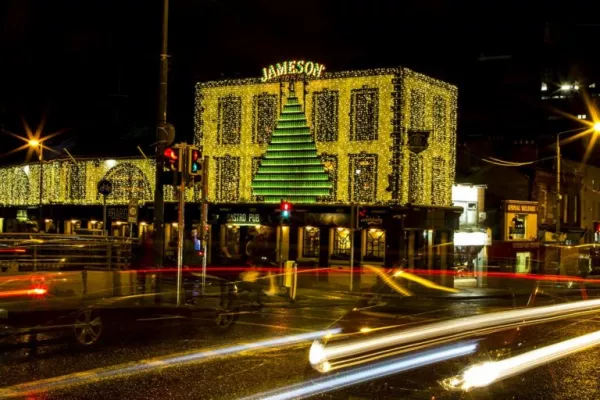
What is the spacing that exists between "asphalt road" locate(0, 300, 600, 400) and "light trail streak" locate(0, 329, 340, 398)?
0.5 inches

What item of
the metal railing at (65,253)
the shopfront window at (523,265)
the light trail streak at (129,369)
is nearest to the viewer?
the light trail streak at (129,369)

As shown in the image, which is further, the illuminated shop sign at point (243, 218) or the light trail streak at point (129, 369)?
the illuminated shop sign at point (243, 218)

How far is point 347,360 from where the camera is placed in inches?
323

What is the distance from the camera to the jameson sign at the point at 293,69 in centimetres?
3159

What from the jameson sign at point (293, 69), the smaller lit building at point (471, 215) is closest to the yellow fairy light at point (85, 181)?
the jameson sign at point (293, 69)

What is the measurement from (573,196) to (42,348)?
131 feet

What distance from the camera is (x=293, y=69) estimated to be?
105 feet

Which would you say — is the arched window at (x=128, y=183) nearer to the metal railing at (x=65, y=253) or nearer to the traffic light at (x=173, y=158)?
the metal railing at (x=65, y=253)

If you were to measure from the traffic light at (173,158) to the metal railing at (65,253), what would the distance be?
3.54 m

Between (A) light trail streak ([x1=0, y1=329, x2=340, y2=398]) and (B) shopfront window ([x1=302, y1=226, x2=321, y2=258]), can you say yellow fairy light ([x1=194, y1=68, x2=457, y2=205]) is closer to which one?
(B) shopfront window ([x1=302, y1=226, x2=321, y2=258])

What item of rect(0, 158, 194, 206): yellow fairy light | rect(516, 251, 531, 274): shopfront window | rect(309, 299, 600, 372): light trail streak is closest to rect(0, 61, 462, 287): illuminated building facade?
rect(0, 158, 194, 206): yellow fairy light

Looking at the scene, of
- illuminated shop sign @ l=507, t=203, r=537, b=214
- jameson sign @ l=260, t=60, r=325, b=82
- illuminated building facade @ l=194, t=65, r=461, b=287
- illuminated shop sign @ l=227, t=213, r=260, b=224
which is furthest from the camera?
illuminated shop sign @ l=507, t=203, r=537, b=214

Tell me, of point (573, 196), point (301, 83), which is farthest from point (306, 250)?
point (573, 196)

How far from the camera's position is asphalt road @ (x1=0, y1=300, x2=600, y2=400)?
25.4ft
